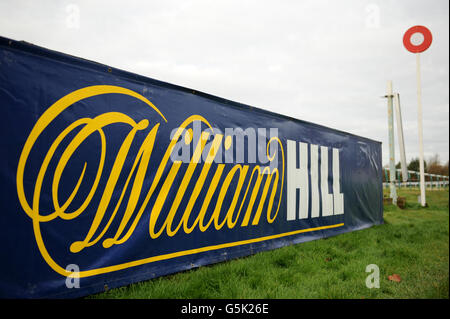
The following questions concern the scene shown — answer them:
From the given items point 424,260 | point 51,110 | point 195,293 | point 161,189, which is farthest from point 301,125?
point 51,110

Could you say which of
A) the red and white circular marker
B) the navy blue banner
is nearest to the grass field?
the navy blue banner

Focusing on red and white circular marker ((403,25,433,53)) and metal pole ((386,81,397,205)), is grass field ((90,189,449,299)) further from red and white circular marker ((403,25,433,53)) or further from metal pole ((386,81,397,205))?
red and white circular marker ((403,25,433,53))

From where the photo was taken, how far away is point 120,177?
255 centimetres

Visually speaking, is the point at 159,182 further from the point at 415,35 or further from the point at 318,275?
the point at 415,35

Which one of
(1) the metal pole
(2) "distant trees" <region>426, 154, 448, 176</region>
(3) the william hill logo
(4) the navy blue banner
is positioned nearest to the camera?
(4) the navy blue banner

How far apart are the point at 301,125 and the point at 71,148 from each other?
3.50 metres

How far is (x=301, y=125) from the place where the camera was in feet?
15.3

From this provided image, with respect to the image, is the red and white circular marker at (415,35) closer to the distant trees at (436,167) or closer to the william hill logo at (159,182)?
the william hill logo at (159,182)

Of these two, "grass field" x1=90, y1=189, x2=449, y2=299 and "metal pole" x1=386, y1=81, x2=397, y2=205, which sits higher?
"metal pole" x1=386, y1=81, x2=397, y2=205

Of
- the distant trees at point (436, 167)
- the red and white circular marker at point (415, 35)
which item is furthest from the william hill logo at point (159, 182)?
the distant trees at point (436, 167)

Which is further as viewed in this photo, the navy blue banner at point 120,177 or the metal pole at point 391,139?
the metal pole at point 391,139

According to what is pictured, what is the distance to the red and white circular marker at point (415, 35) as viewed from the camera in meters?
8.16

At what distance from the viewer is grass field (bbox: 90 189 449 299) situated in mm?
2406

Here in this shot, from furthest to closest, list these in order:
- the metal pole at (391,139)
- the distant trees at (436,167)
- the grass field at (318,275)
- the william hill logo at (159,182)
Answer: the distant trees at (436,167)
the metal pole at (391,139)
the grass field at (318,275)
the william hill logo at (159,182)
